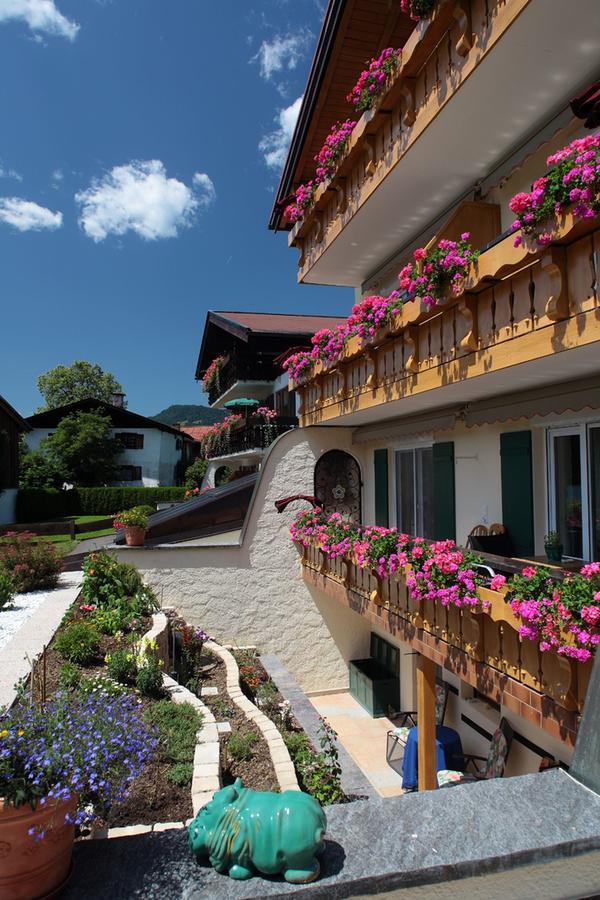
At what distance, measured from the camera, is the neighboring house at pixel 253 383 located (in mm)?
24656

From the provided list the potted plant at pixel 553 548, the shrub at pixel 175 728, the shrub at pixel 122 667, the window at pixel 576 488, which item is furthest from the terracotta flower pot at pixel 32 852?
the window at pixel 576 488

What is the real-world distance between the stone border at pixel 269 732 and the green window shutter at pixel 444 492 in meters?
4.18

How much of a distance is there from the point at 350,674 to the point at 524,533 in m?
7.71

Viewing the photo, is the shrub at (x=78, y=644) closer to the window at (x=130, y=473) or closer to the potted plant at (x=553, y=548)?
the potted plant at (x=553, y=548)

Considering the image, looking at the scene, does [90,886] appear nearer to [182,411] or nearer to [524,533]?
[524,533]

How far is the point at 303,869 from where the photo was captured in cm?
224

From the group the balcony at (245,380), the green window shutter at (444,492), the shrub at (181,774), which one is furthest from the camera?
the balcony at (245,380)

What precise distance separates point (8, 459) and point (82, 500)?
553 cm

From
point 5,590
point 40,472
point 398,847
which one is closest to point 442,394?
point 398,847

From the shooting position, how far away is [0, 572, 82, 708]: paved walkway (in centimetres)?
681

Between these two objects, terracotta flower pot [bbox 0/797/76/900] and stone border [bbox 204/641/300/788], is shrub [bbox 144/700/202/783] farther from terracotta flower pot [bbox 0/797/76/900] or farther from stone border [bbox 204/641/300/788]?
terracotta flower pot [bbox 0/797/76/900]

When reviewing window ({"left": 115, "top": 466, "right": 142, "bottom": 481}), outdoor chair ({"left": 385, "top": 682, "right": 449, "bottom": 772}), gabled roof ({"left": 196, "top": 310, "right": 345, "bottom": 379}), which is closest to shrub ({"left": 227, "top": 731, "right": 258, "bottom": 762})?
outdoor chair ({"left": 385, "top": 682, "right": 449, "bottom": 772})

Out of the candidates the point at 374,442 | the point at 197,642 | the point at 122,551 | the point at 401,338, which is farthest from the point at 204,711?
the point at 374,442

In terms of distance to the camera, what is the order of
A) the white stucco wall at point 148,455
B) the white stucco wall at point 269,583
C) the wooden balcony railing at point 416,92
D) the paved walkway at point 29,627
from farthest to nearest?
the white stucco wall at point 148,455 → the white stucco wall at point 269,583 → the paved walkway at point 29,627 → the wooden balcony railing at point 416,92
